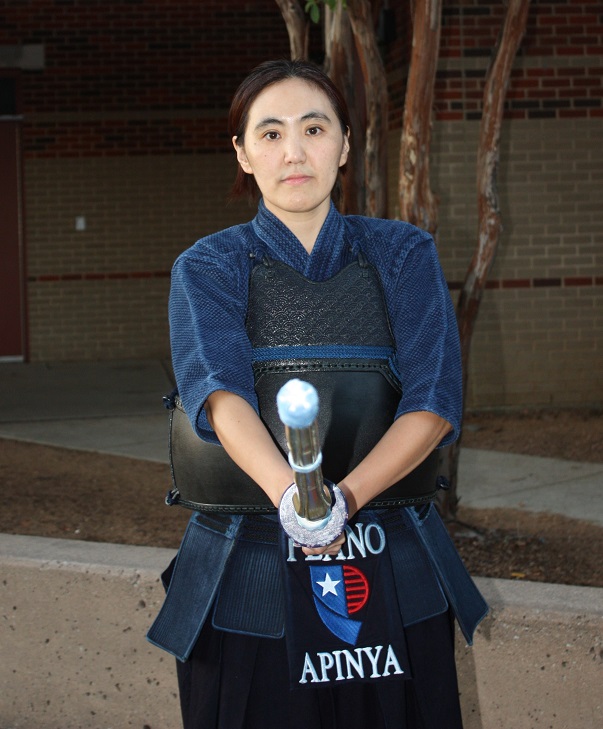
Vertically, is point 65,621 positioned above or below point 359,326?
below

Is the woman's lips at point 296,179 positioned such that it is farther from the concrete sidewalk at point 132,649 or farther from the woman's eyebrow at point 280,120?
the concrete sidewalk at point 132,649

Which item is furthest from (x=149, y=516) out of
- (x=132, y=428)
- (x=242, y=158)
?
(x=242, y=158)

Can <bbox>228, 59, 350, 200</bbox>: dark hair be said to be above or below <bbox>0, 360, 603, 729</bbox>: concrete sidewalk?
above

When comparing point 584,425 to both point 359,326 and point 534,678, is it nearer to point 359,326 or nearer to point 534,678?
point 534,678

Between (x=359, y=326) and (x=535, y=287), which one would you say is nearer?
(x=359, y=326)

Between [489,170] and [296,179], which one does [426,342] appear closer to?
[296,179]

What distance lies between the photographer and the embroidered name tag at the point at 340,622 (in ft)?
6.17

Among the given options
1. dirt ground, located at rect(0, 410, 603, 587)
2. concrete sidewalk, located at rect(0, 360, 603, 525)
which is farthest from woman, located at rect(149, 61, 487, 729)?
concrete sidewalk, located at rect(0, 360, 603, 525)

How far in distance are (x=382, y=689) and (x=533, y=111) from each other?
8.09 metres

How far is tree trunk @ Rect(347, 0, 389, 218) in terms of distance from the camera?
15.6ft

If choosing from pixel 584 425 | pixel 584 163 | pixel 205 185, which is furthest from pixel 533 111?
pixel 205 185

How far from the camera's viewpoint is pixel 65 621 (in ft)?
11.9

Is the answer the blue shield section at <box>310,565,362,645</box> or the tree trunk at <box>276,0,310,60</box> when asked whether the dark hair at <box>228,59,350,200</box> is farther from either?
the tree trunk at <box>276,0,310,60</box>

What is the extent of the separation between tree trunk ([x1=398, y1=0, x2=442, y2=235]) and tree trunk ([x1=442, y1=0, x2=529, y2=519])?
29 cm
